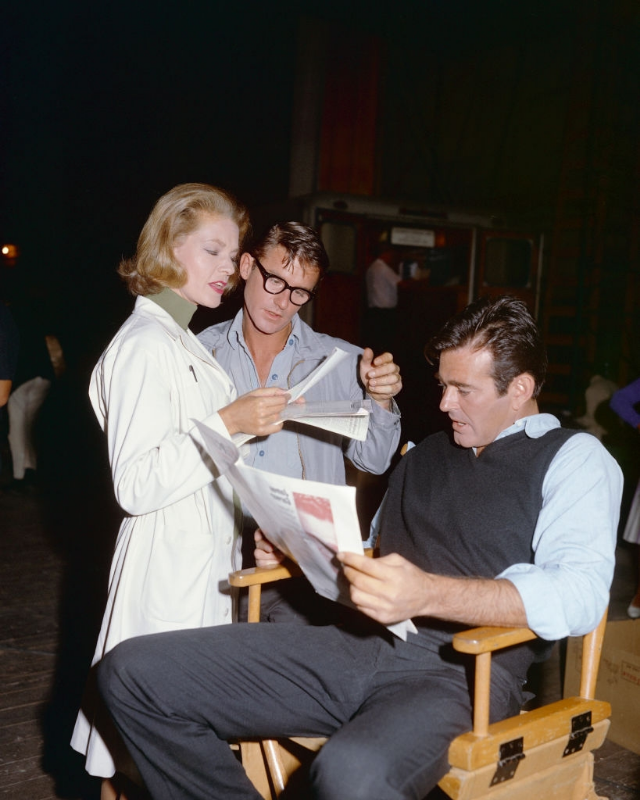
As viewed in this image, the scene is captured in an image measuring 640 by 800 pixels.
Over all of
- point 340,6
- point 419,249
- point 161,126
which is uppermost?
point 340,6

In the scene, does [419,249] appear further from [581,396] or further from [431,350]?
[431,350]

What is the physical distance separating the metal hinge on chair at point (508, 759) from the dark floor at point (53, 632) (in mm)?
1199

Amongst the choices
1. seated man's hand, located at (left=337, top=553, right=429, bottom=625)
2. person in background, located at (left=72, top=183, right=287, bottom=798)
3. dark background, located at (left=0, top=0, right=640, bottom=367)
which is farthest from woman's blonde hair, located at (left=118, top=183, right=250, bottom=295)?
dark background, located at (left=0, top=0, right=640, bottom=367)

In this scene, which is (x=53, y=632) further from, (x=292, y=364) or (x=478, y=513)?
(x=478, y=513)

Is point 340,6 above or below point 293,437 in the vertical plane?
above

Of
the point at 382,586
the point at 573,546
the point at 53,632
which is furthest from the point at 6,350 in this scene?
the point at 573,546

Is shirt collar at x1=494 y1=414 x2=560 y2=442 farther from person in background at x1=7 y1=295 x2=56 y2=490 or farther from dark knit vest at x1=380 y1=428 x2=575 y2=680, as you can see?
person in background at x1=7 y1=295 x2=56 y2=490

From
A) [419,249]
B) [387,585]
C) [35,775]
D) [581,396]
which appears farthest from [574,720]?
[419,249]

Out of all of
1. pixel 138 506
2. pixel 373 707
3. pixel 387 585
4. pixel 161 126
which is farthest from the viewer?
pixel 161 126

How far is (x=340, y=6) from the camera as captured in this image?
7973 mm

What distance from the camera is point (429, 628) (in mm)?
1673

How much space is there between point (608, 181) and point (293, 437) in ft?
20.4

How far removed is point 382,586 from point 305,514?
19 centimetres

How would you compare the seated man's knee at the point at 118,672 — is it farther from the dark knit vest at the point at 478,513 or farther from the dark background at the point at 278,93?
the dark background at the point at 278,93
